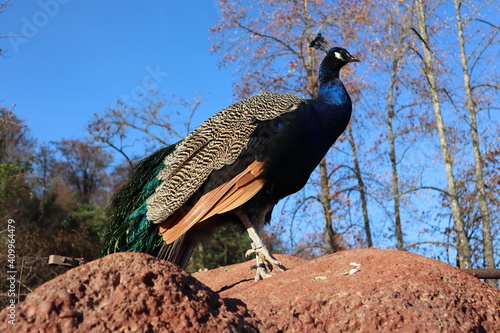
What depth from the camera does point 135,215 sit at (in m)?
5.14

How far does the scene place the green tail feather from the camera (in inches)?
196

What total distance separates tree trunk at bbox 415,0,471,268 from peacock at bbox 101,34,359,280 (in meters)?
8.21

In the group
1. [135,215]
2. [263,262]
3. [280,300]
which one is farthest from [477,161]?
[280,300]

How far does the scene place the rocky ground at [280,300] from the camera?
2.36 meters

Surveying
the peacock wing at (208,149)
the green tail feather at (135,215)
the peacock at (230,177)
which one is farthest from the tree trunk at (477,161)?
the green tail feather at (135,215)

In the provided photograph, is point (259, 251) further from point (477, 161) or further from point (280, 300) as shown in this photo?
point (477, 161)

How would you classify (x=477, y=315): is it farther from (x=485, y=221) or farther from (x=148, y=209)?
(x=485, y=221)

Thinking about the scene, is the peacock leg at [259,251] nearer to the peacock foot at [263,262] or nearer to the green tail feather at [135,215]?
the peacock foot at [263,262]

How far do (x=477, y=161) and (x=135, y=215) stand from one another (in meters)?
10.9

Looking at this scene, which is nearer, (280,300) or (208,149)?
(280,300)

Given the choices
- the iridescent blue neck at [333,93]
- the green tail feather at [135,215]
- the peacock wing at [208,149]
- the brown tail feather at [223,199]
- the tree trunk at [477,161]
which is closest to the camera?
the brown tail feather at [223,199]

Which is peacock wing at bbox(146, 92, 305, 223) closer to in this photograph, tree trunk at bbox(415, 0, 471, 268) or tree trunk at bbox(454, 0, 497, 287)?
tree trunk at bbox(415, 0, 471, 268)

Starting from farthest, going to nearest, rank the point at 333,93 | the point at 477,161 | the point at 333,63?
the point at 477,161 → the point at 333,63 → the point at 333,93

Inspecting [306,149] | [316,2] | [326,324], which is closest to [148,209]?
[306,149]
